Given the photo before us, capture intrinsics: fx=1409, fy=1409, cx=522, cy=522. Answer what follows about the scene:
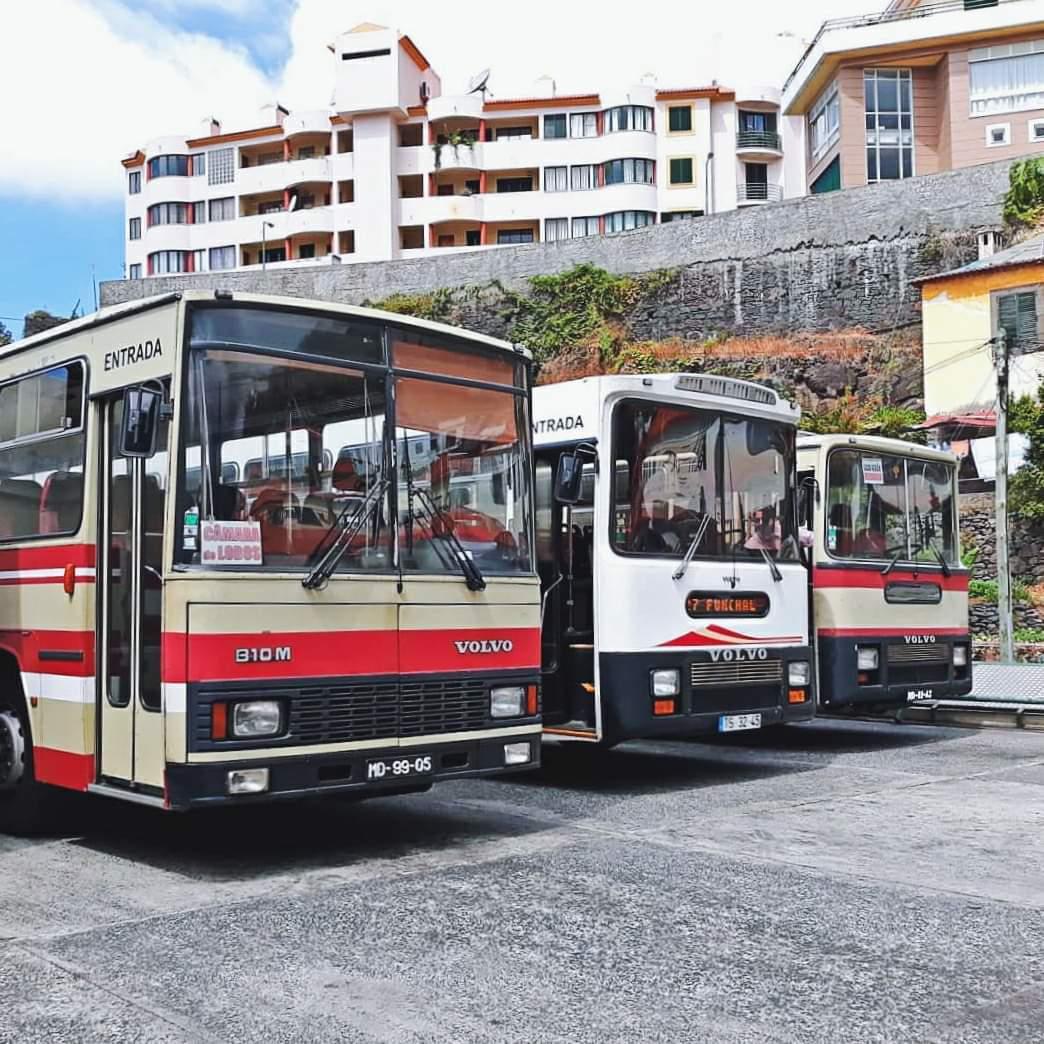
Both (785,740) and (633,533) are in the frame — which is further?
(785,740)

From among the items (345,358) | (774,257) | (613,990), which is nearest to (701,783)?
(345,358)

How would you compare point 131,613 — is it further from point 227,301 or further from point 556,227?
point 556,227

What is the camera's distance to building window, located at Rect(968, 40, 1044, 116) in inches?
1909

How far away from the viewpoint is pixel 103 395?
793cm

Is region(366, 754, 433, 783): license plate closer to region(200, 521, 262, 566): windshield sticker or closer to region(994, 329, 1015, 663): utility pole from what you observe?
region(200, 521, 262, 566): windshield sticker

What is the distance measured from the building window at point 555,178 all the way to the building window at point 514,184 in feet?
3.53

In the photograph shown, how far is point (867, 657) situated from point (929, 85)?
4337 centimetres

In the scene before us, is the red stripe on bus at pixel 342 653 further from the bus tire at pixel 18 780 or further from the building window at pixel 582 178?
the building window at pixel 582 178

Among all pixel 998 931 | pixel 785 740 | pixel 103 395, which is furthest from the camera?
pixel 785 740

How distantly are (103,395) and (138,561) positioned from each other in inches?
43.5

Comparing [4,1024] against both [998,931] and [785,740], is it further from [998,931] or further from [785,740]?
[785,740]

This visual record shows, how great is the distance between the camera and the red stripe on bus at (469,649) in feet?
25.3

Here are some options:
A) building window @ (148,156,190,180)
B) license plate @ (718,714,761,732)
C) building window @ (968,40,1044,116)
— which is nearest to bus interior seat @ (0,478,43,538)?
license plate @ (718,714,761,732)

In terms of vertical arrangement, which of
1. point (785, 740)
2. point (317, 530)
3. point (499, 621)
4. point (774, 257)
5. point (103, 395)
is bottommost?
point (785, 740)
